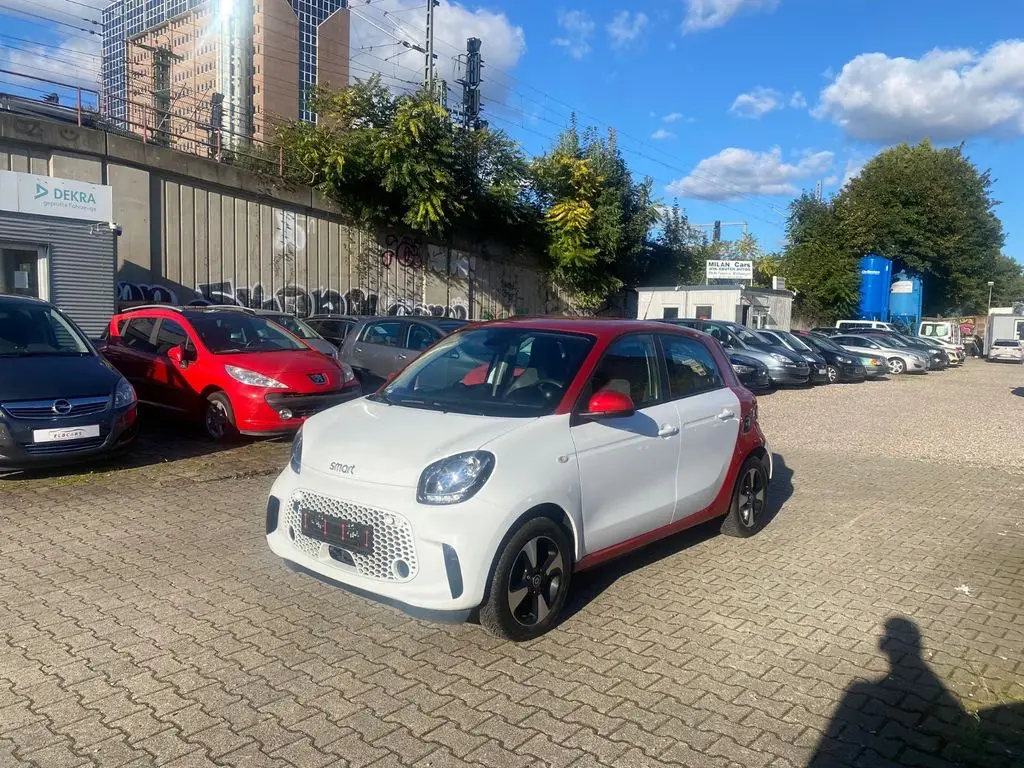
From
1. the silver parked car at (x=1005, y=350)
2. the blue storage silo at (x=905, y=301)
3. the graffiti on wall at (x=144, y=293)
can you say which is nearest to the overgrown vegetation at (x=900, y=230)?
the blue storage silo at (x=905, y=301)

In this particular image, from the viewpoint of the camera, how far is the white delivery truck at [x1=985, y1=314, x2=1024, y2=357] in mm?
40062

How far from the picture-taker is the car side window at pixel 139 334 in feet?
34.3

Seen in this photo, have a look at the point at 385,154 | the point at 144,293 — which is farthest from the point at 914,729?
the point at 385,154

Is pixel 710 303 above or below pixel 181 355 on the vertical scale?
above

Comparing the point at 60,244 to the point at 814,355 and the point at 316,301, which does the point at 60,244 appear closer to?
the point at 316,301

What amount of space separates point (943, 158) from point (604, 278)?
2779cm

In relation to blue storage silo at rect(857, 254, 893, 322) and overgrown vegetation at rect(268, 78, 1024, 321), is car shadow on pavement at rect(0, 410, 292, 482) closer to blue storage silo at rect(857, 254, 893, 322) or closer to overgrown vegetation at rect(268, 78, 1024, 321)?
overgrown vegetation at rect(268, 78, 1024, 321)

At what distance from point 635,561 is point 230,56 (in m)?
40.6

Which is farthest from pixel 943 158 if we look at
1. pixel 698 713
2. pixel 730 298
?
pixel 698 713

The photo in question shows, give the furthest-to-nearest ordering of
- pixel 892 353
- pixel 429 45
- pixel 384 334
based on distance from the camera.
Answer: pixel 892 353 < pixel 429 45 < pixel 384 334

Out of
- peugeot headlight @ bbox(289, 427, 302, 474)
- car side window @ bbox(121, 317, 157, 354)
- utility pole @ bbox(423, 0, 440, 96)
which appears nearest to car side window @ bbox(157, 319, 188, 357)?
car side window @ bbox(121, 317, 157, 354)

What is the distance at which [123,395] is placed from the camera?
7.94 meters

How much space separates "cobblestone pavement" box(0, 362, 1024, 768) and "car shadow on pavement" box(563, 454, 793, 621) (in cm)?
3

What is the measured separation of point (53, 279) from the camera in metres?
13.0
